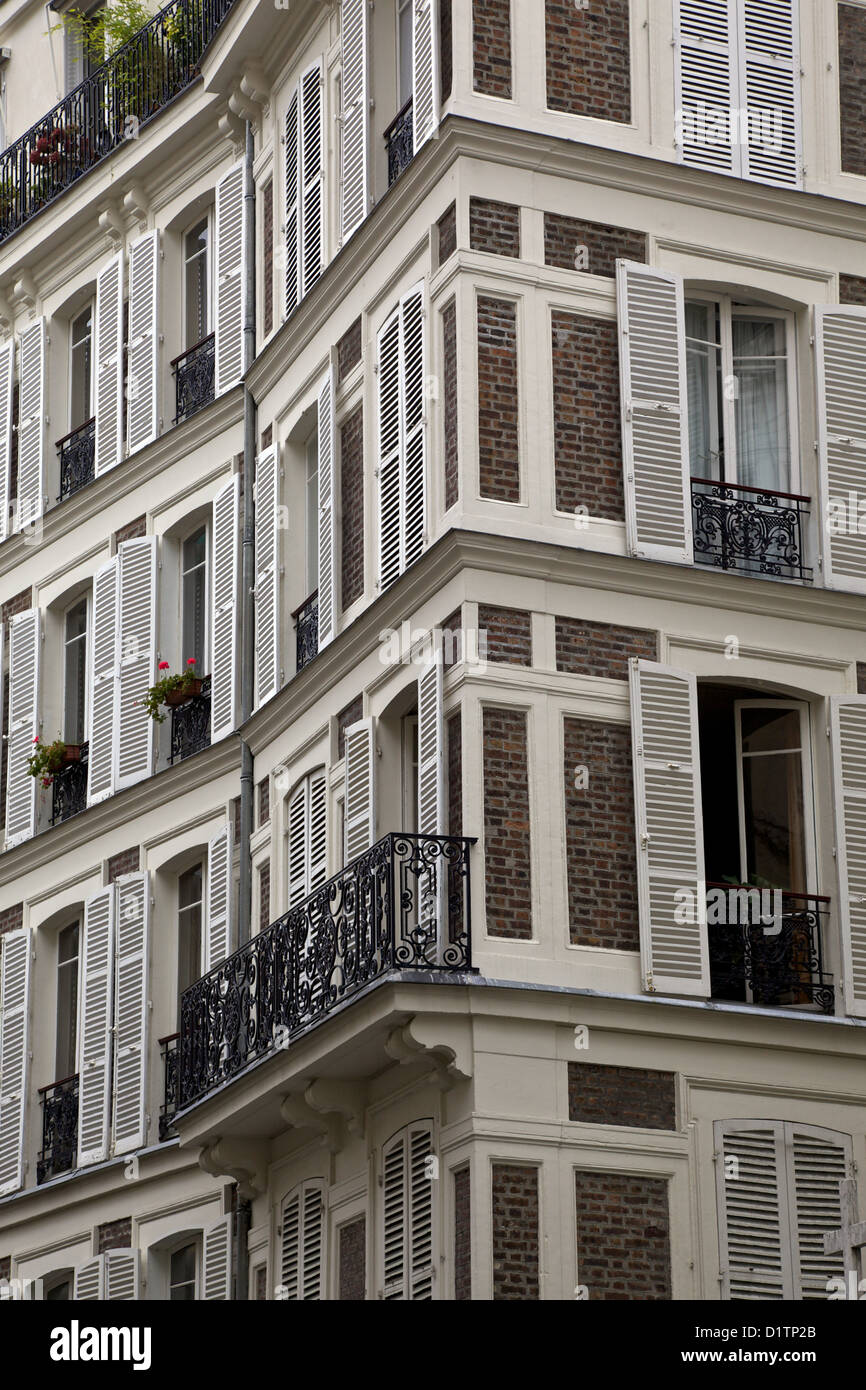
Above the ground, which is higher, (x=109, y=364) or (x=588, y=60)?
(x=109, y=364)

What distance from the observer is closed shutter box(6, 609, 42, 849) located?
26.5 meters

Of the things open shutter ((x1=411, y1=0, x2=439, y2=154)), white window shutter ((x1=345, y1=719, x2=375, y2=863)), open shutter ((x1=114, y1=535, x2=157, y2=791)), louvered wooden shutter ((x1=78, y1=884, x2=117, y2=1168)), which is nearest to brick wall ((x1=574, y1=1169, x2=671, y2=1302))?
white window shutter ((x1=345, y1=719, x2=375, y2=863))

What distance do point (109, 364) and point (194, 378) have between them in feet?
5.52

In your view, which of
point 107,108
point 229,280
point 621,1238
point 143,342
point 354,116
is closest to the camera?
point 621,1238

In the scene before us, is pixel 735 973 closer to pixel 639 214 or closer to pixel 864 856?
pixel 864 856

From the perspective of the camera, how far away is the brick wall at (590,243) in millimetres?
19578

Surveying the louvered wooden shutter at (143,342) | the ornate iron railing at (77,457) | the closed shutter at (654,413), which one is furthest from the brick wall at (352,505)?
the ornate iron railing at (77,457)

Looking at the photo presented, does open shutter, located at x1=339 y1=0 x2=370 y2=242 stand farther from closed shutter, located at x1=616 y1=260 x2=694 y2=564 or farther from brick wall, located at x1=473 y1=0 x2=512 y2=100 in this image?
closed shutter, located at x1=616 y1=260 x2=694 y2=564

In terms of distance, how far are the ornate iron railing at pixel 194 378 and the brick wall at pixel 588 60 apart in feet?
19.1

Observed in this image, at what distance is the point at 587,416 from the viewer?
63.3 ft

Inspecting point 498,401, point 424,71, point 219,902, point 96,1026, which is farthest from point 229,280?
point 96,1026

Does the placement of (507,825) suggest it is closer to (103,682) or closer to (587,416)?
(587,416)

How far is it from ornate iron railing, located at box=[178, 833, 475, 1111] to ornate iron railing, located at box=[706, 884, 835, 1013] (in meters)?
Result: 2.00

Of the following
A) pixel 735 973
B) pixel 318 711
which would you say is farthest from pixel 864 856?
pixel 318 711
